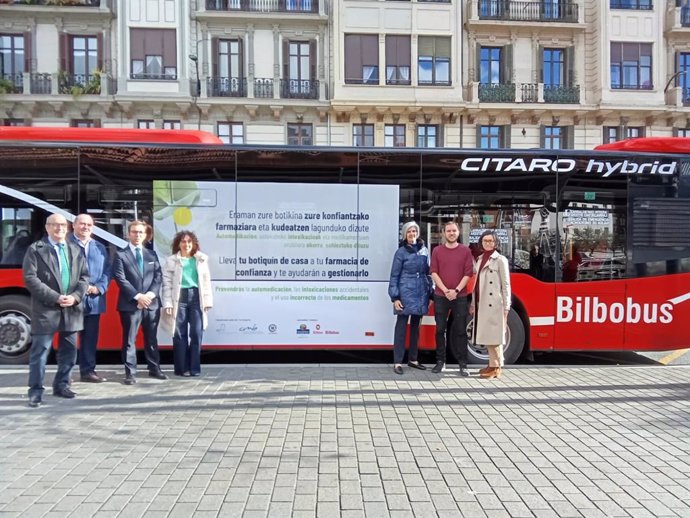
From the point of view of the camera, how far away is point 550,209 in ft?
23.7

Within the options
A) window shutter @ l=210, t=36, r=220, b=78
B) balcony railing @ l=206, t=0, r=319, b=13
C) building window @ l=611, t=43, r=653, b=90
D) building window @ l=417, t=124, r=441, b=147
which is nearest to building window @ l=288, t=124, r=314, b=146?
window shutter @ l=210, t=36, r=220, b=78

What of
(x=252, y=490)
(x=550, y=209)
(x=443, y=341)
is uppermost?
(x=550, y=209)

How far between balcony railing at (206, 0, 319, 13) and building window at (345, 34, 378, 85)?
8.19 ft

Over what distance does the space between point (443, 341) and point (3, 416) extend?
185 inches

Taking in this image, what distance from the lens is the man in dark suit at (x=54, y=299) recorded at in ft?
17.5

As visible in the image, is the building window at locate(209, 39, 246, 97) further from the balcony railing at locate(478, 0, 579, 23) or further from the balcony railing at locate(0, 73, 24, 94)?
the balcony railing at locate(478, 0, 579, 23)

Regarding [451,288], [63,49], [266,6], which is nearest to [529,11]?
[266,6]

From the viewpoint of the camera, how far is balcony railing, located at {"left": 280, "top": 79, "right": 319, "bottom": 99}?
26.5 m

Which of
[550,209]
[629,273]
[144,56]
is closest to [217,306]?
[550,209]

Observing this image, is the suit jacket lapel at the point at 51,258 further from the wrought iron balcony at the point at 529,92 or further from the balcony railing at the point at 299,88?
the wrought iron balcony at the point at 529,92

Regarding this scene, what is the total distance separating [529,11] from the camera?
1099 inches

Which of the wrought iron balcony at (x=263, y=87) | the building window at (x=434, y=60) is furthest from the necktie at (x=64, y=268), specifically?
the building window at (x=434, y=60)

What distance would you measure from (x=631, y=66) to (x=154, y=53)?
23632mm

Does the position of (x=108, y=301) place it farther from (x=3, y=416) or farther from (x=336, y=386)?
(x=336, y=386)
